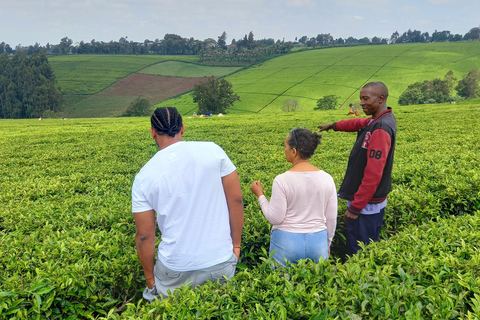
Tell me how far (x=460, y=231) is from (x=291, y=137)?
2.49 m

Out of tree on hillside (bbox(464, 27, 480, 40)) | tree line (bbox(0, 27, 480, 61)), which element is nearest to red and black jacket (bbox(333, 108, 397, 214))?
tree line (bbox(0, 27, 480, 61))

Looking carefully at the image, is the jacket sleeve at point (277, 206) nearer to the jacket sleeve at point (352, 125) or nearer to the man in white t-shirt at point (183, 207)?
the man in white t-shirt at point (183, 207)

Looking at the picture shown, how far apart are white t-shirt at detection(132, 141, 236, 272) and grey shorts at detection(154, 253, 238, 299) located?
0.06 metres

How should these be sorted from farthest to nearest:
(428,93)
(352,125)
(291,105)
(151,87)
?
(151,87)
(291,105)
(428,93)
(352,125)

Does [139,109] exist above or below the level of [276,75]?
below

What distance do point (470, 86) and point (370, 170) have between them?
7190 cm

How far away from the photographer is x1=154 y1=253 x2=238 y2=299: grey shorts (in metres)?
2.98

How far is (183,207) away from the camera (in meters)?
2.81

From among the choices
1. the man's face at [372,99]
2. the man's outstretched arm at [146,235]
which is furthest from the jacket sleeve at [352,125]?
the man's outstretched arm at [146,235]

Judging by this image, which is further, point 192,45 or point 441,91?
point 192,45

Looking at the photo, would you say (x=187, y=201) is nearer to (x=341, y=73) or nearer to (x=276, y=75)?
(x=341, y=73)

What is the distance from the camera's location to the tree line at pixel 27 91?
7962 centimetres

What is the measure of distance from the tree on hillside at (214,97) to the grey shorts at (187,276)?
62.1 m

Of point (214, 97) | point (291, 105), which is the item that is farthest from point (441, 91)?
point (214, 97)
